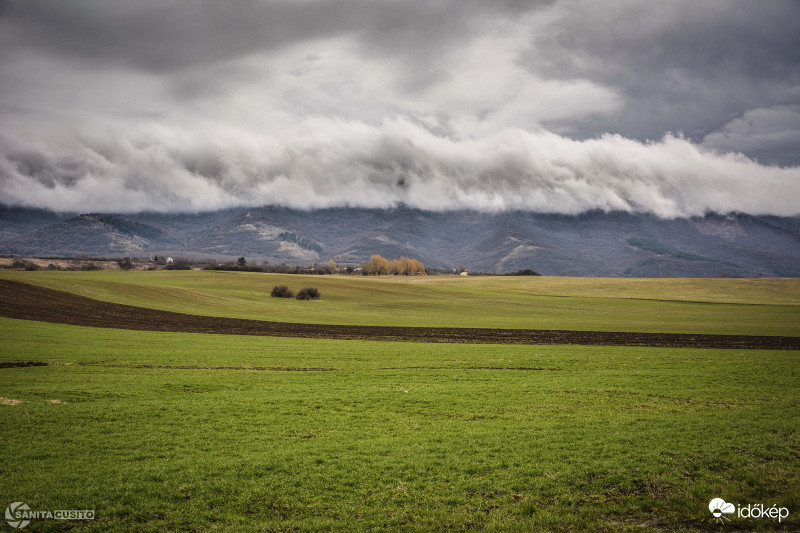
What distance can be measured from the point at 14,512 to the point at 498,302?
98089mm

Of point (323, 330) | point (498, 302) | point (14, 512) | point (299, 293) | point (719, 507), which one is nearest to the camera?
point (14, 512)

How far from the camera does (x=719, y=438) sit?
1505 centimetres

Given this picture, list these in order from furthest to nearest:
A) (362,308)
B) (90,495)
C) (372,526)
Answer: (362,308)
(90,495)
(372,526)

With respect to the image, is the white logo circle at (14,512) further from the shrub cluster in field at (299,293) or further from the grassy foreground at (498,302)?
the shrub cluster in field at (299,293)

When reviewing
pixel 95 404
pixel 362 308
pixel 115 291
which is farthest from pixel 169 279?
pixel 95 404

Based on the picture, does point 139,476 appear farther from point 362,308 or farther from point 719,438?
point 362,308

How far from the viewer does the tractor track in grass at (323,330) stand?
4706 cm

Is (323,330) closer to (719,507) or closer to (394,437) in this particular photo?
(394,437)

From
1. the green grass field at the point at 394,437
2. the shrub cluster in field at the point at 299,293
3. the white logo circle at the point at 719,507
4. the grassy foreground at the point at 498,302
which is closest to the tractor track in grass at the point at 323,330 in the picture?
the grassy foreground at the point at 498,302

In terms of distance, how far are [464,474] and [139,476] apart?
8805mm

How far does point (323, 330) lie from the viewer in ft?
182

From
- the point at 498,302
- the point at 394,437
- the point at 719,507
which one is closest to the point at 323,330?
the point at 394,437

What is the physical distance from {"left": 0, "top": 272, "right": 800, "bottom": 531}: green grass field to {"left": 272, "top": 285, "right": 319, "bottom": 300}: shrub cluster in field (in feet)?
203

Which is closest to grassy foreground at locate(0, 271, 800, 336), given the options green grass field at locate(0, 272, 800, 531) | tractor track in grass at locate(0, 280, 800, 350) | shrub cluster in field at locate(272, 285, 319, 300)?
shrub cluster in field at locate(272, 285, 319, 300)
